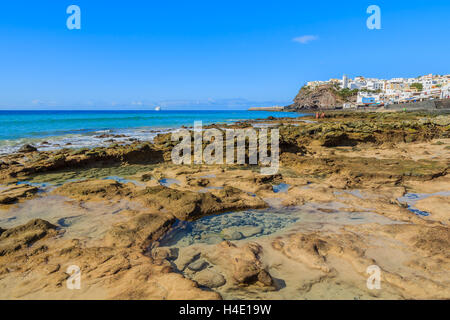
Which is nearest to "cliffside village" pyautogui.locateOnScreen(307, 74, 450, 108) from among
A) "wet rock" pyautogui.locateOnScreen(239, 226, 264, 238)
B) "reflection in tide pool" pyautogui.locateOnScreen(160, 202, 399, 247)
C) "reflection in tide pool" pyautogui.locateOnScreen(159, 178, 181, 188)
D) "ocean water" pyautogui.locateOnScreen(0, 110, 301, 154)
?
"ocean water" pyautogui.locateOnScreen(0, 110, 301, 154)

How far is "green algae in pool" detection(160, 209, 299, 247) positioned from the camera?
14.5ft

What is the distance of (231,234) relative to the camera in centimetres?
460

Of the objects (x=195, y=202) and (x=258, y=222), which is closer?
(x=258, y=222)

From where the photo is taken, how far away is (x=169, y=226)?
15.6ft

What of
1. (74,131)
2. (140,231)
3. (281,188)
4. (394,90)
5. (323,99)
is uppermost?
(394,90)

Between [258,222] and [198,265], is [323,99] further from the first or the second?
[198,265]

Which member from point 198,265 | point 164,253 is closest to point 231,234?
point 198,265

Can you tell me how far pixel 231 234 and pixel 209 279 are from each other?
1396mm

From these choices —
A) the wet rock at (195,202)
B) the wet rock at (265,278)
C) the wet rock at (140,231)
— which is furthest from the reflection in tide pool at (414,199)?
the wet rock at (140,231)

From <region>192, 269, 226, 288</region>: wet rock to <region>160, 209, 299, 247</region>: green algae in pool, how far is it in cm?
91

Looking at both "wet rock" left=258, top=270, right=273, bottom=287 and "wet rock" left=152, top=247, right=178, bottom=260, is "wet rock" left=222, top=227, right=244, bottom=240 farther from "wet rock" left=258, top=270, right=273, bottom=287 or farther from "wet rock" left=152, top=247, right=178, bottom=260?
"wet rock" left=258, top=270, right=273, bottom=287

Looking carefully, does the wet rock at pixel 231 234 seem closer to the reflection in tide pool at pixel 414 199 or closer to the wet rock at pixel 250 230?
the wet rock at pixel 250 230

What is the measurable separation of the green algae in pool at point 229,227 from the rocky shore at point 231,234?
33mm

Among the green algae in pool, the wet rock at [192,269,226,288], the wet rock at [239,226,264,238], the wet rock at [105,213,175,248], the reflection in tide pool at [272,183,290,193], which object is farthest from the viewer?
the reflection in tide pool at [272,183,290,193]
